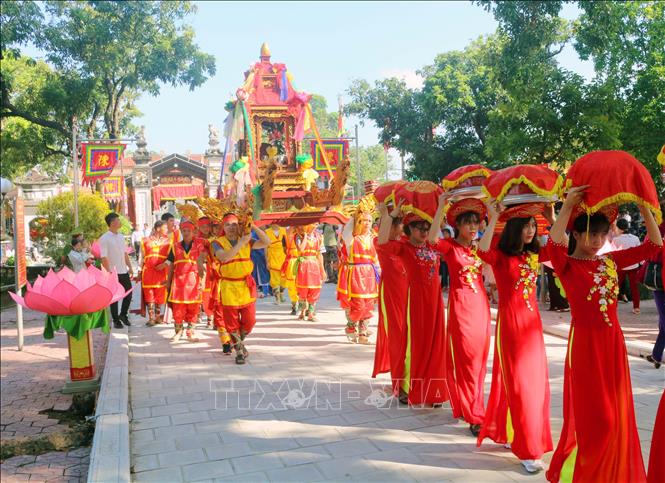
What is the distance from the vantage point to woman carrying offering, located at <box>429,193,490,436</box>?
4219 mm

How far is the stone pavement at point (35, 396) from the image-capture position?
4461 millimetres

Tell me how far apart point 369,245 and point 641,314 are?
454 centimetres

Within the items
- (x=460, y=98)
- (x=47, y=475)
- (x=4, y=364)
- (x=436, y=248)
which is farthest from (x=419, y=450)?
(x=460, y=98)

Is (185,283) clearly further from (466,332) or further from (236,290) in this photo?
(466,332)

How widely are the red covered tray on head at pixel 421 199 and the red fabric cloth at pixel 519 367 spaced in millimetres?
879

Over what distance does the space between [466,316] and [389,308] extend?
4.13 ft

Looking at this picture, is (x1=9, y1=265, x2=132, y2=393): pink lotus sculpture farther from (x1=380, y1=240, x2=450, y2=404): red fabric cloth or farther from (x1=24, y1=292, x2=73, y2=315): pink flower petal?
(x1=380, y1=240, x2=450, y2=404): red fabric cloth

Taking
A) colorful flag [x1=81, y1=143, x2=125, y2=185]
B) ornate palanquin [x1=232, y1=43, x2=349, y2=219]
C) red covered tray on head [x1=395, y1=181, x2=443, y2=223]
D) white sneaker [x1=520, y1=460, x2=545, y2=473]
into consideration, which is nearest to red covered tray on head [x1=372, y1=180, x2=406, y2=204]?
red covered tray on head [x1=395, y1=181, x2=443, y2=223]

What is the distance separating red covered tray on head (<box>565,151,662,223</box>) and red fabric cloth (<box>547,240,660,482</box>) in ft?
0.97

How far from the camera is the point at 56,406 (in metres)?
6.04

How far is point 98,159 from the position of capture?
558 inches

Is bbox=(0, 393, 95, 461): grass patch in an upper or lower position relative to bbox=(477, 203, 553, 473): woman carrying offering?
lower

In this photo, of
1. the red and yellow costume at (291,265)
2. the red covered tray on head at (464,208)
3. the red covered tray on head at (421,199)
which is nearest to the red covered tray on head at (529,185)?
the red covered tray on head at (464,208)

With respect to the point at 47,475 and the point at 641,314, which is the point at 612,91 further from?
the point at 47,475
